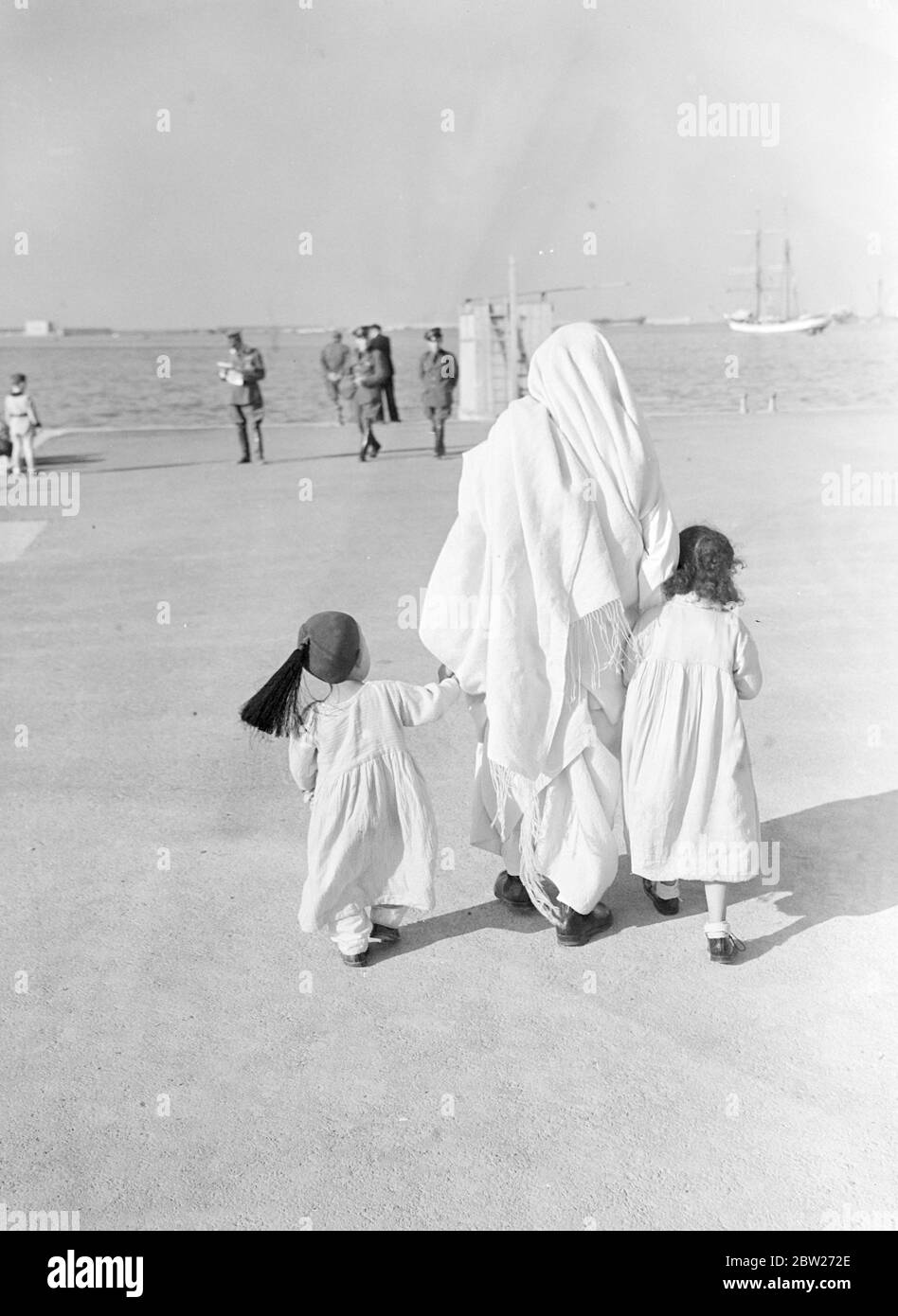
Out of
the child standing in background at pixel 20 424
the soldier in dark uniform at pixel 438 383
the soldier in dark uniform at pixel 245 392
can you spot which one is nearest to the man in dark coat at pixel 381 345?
the soldier in dark uniform at pixel 438 383

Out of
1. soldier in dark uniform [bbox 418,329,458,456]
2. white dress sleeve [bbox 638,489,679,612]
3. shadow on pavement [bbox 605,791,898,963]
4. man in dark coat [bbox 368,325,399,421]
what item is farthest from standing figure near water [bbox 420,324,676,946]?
man in dark coat [bbox 368,325,399,421]

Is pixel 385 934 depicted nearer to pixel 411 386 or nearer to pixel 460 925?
pixel 460 925

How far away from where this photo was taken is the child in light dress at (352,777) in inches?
157

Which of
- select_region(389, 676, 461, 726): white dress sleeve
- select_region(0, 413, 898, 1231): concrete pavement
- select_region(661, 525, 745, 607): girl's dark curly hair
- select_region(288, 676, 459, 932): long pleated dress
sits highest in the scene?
select_region(661, 525, 745, 607): girl's dark curly hair

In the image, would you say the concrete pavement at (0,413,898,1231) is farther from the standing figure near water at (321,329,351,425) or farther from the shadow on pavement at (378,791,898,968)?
the standing figure near water at (321,329,351,425)

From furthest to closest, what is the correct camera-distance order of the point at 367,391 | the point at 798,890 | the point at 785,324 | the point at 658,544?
1. the point at 785,324
2. the point at 367,391
3. the point at 798,890
4. the point at 658,544

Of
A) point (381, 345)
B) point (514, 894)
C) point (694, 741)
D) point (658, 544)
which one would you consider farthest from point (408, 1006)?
point (381, 345)

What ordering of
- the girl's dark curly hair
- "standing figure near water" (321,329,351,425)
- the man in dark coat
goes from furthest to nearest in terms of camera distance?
"standing figure near water" (321,329,351,425) < the man in dark coat < the girl's dark curly hair

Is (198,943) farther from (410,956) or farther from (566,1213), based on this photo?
(566,1213)

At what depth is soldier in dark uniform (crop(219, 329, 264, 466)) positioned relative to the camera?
15102mm

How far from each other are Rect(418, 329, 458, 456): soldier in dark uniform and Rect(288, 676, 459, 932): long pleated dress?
11.5 meters

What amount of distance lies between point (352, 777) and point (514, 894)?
0.76m

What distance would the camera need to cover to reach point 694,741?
4020mm

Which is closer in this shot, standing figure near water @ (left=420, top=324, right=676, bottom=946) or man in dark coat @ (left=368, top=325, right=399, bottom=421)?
standing figure near water @ (left=420, top=324, right=676, bottom=946)
